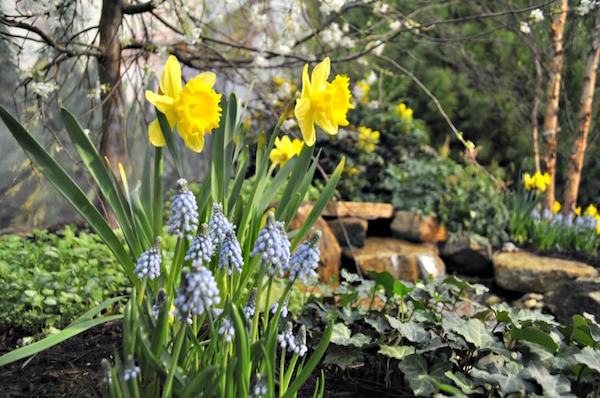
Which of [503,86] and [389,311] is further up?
[503,86]

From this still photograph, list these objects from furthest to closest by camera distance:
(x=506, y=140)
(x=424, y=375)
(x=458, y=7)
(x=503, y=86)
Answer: (x=506, y=140) < (x=458, y=7) < (x=503, y=86) < (x=424, y=375)

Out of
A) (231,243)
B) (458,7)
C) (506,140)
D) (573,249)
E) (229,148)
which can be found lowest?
(573,249)

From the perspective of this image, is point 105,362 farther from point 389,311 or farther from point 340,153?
point 340,153

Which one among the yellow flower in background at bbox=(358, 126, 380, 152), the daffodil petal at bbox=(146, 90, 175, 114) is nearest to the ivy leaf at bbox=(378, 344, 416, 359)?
the daffodil petal at bbox=(146, 90, 175, 114)

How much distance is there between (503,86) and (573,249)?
98.3 inches

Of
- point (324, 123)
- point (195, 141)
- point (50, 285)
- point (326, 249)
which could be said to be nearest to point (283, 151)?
point (324, 123)

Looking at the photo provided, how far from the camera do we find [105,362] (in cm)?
112

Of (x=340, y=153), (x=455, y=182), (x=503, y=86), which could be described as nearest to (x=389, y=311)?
(x=455, y=182)

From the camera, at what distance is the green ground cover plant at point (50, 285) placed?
2.04 meters

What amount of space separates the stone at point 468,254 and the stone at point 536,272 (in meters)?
0.15

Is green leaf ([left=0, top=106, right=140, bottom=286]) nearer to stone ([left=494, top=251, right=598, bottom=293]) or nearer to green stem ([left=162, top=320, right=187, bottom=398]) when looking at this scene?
green stem ([left=162, top=320, right=187, bottom=398])

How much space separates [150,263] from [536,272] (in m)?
3.92

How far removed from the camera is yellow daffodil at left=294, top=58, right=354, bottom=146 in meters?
1.43

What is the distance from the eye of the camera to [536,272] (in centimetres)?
446
